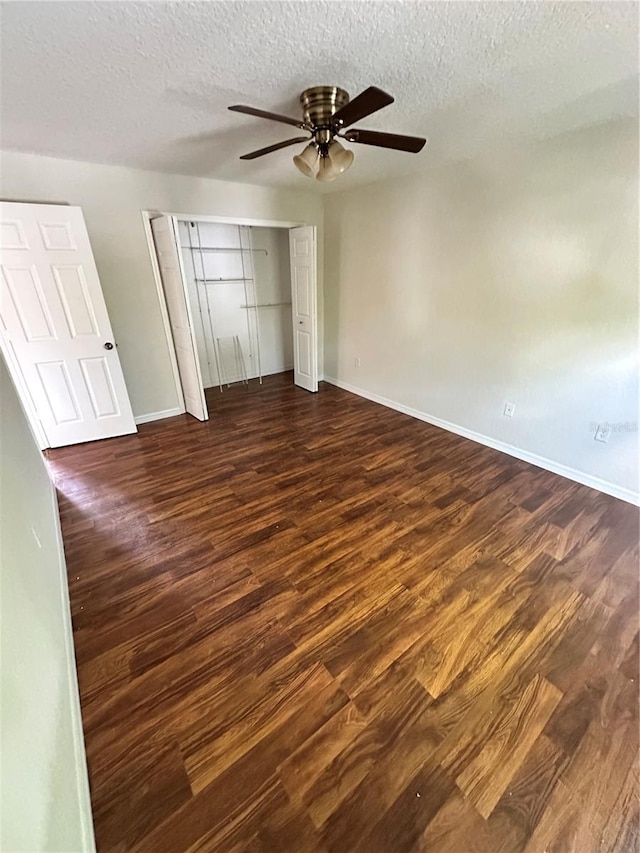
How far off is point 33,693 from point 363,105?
2.35 meters

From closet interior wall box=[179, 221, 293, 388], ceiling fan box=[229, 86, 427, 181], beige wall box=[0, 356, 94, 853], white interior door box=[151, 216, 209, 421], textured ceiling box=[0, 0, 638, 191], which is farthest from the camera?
closet interior wall box=[179, 221, 293, 388]

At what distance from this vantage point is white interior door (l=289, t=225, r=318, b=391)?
153 inches

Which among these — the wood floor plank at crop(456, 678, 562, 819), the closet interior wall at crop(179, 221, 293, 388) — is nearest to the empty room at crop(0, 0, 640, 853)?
the wood floor plank at crop(456, 678, 562, 819)

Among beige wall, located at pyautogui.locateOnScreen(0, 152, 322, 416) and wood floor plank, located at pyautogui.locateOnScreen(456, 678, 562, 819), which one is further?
beige wall, located at pyautogui.locateOnScreen(0, 152, 322, 416)

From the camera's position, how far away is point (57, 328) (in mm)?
2980

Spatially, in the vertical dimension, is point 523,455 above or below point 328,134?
below

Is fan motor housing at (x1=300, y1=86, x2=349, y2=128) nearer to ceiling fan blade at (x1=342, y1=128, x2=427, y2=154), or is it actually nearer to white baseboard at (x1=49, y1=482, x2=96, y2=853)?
ceiling fan blade at (x1=342, y1=128, x2=427, y2=154)

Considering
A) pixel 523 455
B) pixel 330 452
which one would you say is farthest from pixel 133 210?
pixel 523 455

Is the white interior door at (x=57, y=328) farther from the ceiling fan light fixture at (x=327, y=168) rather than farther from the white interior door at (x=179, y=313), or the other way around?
the ceiling fan light fixture at (x=327, y=168)

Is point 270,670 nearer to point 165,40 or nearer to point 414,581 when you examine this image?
point 414,581

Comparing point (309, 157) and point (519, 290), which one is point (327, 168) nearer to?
point (309, 157)

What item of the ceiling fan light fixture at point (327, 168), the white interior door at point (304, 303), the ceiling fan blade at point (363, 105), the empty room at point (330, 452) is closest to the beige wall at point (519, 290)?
the empty room at point (330, 452)

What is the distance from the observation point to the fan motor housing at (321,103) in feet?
5.60

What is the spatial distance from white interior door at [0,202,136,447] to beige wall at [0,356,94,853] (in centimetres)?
162
